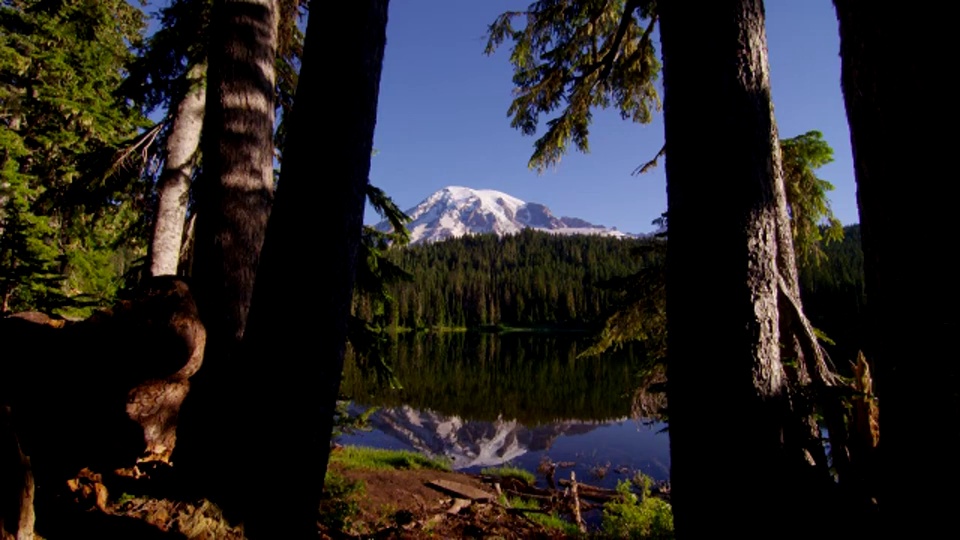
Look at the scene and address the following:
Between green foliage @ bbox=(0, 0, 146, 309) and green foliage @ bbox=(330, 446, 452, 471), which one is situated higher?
green foliage @ bbox=(0, 0, 146, 309)

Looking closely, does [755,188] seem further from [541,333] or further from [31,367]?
[541,333]

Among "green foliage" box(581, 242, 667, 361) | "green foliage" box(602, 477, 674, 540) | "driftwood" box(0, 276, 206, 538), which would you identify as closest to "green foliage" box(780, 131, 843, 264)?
"green foliage" box(581, 242, 667, 361)

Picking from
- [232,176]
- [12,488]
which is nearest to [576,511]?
[232,176]

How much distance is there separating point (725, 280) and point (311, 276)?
6.52 feet

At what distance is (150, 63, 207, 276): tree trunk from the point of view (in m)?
5.57

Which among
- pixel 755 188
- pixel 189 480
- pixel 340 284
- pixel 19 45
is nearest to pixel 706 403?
pixel 755 188

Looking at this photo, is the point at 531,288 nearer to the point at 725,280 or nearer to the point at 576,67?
the point at 576,67

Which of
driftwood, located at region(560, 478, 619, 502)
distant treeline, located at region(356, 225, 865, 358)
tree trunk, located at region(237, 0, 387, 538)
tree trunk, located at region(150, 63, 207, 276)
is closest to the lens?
tree trunk, located at region(237, 0, 387, 538)

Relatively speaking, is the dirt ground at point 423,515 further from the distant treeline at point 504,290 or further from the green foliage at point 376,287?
the distant treeline at point 504,290

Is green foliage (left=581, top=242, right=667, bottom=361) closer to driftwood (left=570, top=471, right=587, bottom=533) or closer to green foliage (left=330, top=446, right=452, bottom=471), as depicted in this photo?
driftwood (left=570, top=471, right=587, bottom=533)

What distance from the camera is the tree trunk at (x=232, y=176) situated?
129 inches

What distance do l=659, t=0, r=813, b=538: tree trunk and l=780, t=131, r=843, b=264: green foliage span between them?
8.54 ft

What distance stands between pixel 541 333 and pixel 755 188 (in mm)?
93076

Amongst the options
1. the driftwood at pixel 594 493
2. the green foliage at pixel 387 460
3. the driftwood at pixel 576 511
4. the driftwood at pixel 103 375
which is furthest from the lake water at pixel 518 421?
the driftwood at pixel 103 375
